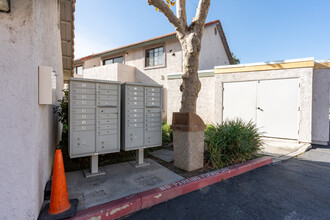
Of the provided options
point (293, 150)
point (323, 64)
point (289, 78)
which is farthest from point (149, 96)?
point (323, 64)

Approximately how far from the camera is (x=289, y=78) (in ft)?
23.1

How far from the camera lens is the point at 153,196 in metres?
2.75

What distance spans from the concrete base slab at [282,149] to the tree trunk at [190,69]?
9.32 feet

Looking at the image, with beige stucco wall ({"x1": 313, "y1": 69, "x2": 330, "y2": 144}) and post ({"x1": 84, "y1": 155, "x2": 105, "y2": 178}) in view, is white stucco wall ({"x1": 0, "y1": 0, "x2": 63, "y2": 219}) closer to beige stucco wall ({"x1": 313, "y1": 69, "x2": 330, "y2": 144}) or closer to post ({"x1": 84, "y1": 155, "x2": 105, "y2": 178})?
post ({"x1": 84, "y1": 155, "x2": 105, "y2": 178})

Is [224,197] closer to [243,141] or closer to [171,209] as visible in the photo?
[171,209]

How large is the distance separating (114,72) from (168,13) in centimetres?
802

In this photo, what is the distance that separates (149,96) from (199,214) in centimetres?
260

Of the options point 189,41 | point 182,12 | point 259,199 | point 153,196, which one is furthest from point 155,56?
point 259,199

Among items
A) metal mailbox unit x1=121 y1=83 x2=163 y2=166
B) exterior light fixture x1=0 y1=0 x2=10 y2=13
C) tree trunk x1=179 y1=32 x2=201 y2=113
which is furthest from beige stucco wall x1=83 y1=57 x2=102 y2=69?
exterior light fixture x1=0 y1=0 x2=10 y2=13

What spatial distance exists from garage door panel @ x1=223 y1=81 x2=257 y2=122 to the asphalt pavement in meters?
3.88

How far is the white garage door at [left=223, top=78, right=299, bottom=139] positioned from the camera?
7.00 m

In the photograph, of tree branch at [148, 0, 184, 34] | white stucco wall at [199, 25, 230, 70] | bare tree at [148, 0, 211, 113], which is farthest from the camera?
white stucco wall at [199, 25, 230, 70]


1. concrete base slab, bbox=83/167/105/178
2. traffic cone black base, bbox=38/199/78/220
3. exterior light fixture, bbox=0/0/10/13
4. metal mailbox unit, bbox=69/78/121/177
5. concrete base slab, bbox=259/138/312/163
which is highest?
exterior light fixture, bbox=0/0/10/13

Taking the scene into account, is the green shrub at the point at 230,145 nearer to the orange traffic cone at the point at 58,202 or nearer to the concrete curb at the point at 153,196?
the concrete curb at the point at 153,196
